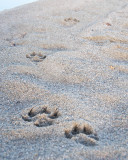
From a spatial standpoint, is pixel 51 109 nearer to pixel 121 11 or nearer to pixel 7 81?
pixel 7 81

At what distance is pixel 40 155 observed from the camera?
1.08 m

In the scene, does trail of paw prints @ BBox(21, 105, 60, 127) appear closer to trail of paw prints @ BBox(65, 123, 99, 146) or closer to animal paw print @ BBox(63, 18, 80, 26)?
trail of paw prints @ BBox(65, 123, 99, 146)

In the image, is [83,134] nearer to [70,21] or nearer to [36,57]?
[36,57]

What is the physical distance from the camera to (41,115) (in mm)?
1376

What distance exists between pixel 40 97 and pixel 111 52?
1049 mm

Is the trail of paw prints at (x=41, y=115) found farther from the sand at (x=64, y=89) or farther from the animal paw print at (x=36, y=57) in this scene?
the animal paw print at (x=36, y=57)

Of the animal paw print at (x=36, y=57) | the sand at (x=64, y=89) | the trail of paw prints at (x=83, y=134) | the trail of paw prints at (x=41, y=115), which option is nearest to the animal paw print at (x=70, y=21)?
the sand at (x=64, y=89)

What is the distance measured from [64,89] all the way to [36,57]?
0.62m

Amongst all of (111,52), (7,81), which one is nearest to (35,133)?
(7,81)

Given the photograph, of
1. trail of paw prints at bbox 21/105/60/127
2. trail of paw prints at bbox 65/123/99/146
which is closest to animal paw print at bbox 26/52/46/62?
trail of paw prints at bbox 21/105/60/127

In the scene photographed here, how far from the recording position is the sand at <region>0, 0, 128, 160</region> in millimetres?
1156

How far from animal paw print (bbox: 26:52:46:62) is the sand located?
0.01 metres

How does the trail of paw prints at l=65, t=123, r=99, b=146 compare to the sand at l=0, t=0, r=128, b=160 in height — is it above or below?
below

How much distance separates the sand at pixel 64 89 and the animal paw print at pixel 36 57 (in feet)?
0.03
